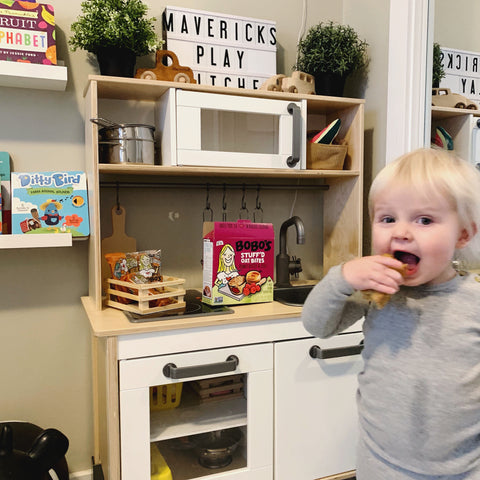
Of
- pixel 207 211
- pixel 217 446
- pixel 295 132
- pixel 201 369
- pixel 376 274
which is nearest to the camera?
pixel 376 274

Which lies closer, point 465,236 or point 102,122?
point 465,236

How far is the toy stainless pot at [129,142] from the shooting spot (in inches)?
61.4

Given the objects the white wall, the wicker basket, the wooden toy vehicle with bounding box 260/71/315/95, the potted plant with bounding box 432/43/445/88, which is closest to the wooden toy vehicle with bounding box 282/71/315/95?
the wooden toy vehicle with bounding box 260/71/315/95

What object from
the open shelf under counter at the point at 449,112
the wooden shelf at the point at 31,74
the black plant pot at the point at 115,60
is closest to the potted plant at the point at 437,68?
the open shelf under counter at the point at 449,112

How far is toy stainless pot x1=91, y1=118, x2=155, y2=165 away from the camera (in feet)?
5.12

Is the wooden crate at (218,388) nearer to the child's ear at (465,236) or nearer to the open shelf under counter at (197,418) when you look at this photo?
the open shelf under counter at (197,418)

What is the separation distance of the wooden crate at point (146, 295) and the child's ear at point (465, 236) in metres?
0.89

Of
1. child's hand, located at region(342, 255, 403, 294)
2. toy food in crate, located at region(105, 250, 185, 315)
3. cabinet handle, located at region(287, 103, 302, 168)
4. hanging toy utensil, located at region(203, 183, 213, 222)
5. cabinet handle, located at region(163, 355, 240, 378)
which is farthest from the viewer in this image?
hanging toy utensil, located at region(203, 183, 213, 222)

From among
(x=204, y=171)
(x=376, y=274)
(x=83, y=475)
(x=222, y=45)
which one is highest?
(x=222, y=45)

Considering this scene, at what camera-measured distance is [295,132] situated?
173cm

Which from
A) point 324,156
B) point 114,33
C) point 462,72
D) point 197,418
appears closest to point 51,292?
point 197,418

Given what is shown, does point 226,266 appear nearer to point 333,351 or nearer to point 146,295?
point 146,295

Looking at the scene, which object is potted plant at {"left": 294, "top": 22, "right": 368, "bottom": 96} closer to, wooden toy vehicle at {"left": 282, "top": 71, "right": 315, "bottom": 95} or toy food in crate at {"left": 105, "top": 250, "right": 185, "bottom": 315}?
wooden toy vehicle at {"left": 282, "top": 71, "right": 315, "bottom": 95}

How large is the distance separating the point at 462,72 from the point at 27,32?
162 cm
